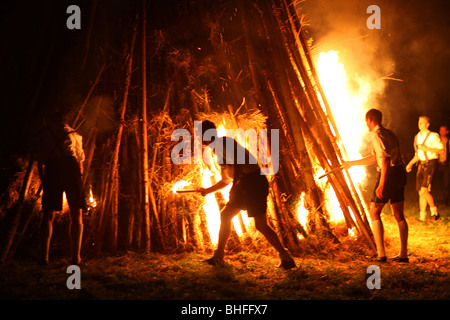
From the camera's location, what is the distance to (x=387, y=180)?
5.26 m

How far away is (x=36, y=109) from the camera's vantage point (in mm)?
6199

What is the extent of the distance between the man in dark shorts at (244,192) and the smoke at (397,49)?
134 inches

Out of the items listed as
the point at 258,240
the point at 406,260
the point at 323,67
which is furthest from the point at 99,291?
the point at 323,67

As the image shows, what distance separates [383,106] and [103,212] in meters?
15.4

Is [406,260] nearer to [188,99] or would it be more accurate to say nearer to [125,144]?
[188,99]

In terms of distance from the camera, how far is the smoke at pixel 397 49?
8.86m

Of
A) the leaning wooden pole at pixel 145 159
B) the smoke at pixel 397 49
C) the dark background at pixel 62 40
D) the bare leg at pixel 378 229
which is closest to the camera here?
the bare leg at pixel 378 229

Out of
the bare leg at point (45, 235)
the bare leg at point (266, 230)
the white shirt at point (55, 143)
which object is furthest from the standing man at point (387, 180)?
the bare leg at point (45, 235)

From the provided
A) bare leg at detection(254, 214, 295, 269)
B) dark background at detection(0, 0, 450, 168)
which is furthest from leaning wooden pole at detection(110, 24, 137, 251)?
bare leg at detection(254, 214, 295, 269)

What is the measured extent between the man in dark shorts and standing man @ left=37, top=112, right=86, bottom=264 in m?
1.89

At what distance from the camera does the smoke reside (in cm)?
886

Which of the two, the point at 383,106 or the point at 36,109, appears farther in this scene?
the point at 383,106

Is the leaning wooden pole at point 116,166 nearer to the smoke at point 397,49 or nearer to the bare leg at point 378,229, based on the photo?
the smoke at point 397,49

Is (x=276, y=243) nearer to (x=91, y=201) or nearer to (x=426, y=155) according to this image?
(x=91, y=201)
